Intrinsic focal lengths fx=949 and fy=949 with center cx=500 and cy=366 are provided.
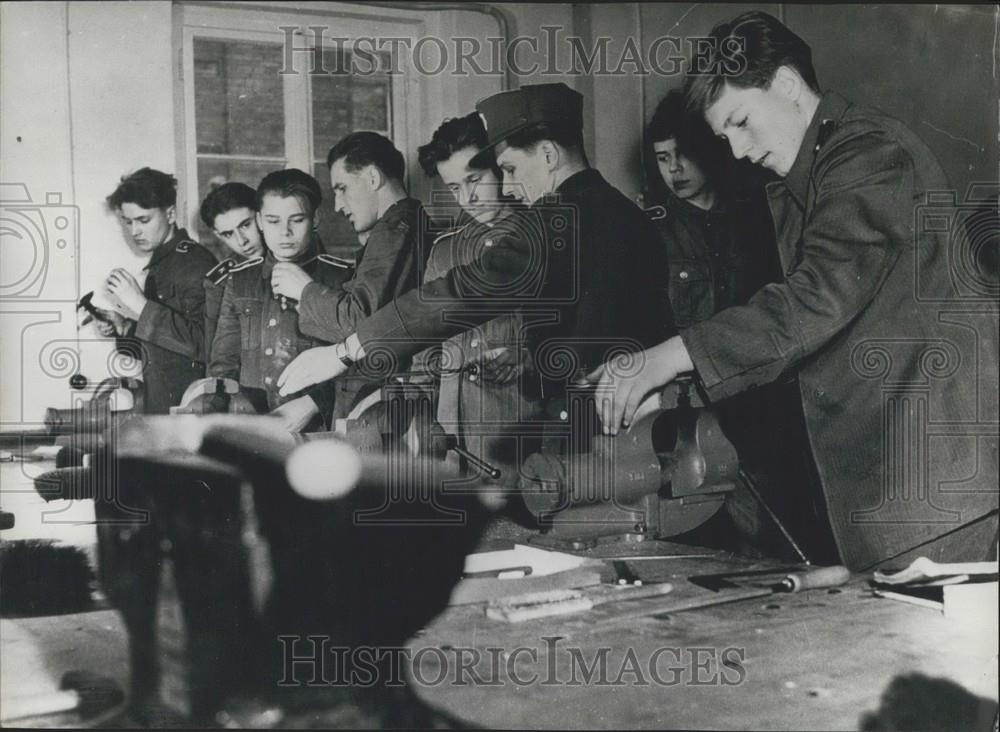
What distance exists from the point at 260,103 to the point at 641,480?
1306 millimetres

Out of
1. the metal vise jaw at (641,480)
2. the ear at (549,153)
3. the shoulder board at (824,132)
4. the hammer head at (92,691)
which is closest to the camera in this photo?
the hammer head at (92,691)

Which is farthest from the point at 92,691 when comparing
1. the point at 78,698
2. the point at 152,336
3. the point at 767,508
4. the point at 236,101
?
the point at 767,508

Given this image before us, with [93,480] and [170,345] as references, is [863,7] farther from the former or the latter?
[93,480]

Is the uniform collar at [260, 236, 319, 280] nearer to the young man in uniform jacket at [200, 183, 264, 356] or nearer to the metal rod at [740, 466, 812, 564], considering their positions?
the young man in uniform jacket at [200, 183, 264, 356]

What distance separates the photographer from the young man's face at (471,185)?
7.66 feet

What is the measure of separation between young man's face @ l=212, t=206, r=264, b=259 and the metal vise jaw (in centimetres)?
89

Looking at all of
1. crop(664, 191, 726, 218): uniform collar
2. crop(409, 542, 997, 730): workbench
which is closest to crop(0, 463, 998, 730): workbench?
crop(409, 542, 997, 730): workbench

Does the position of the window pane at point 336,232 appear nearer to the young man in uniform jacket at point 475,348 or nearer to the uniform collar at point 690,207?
the young man in uniform jacket at point 475,348

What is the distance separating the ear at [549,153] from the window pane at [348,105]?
378mm

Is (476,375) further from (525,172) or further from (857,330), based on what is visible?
(857,330)

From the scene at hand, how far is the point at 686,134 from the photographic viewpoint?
2301 mm

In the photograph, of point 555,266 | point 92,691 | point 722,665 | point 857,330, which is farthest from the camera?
point 555,266

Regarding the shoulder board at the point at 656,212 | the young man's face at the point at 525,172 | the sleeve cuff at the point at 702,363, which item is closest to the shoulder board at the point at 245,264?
the young man's face at the point at 525,172

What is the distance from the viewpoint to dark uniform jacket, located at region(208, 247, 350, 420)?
236cm
